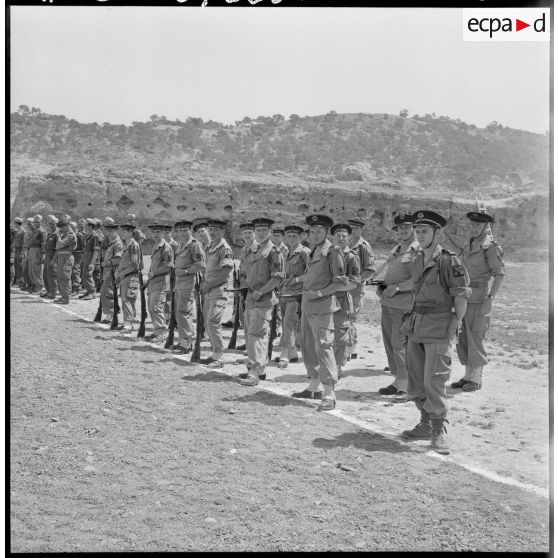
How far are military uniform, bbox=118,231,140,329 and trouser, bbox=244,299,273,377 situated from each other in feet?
13.9

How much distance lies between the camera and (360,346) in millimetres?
11141

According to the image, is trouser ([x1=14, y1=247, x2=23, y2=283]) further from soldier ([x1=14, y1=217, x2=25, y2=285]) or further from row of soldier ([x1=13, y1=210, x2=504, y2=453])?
row of soldier ([x1=13, y1=210, x2=504, y2=453])

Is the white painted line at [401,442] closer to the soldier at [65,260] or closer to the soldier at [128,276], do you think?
the soldier at [128,276]

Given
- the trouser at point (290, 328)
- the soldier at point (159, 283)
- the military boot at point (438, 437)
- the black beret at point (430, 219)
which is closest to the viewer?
the military boot at point (438, 437)

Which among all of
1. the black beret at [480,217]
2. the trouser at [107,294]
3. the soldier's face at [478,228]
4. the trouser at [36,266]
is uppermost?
the black beret at [480,217]

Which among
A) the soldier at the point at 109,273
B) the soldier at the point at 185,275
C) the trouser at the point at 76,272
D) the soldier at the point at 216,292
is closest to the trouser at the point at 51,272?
the trouser at the point at 76,272

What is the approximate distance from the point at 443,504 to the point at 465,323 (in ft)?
13.1

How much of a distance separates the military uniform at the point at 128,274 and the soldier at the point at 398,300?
5.43 meters

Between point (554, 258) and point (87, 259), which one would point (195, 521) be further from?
point (87, 259)

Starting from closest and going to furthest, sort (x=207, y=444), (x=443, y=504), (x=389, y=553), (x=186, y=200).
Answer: (x=389, y=553)
(x=443, y=504)
(x=207, y=444)
(x=186, y=200)

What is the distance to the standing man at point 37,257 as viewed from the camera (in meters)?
16.5

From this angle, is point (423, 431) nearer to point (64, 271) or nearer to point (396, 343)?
point (396, 343)

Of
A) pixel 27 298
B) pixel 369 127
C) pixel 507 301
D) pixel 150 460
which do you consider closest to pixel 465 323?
pixel 150 460

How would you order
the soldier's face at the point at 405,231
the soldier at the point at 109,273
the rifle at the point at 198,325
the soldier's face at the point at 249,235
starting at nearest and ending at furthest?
the soldier's face at the point at 405,231
the soldier's face at the point at 249,235
the rifle at the point at 198,325
the soldier at the point at 109,273
